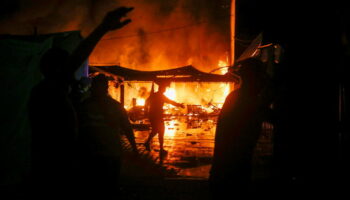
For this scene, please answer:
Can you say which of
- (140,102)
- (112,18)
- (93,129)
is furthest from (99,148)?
(140,102)

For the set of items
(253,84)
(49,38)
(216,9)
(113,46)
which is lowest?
(253,84)

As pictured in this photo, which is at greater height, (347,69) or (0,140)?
(347,69)

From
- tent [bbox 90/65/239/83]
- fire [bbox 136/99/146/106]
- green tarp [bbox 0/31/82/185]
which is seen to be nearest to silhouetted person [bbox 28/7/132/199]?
green tarp [bbox 0/31/82/185]

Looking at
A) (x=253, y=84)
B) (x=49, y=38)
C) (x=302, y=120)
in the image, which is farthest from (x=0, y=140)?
(x=302, y=120)

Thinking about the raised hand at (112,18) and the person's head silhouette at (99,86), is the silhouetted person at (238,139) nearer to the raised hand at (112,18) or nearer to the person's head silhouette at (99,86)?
the raised hand at (112,18)

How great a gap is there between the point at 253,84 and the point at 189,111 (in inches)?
636

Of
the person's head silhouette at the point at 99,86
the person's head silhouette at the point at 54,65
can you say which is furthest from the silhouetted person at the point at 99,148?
the person's head silhouette at the point at 54,65

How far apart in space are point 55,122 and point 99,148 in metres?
0.72

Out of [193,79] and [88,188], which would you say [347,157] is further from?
[193,79]

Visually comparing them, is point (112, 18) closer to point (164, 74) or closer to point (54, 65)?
point (54, 65)

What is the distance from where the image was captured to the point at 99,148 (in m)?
2.39

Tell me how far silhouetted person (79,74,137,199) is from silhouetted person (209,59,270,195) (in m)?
1.01

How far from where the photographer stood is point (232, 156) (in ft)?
7.02

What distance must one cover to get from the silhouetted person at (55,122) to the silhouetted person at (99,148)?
41 cm
